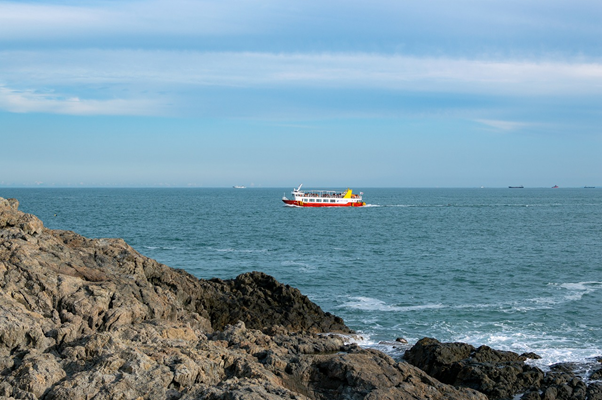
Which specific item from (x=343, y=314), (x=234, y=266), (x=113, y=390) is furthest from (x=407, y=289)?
(x=113, y=390)

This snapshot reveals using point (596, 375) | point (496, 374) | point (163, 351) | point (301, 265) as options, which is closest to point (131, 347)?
point (163, 351)

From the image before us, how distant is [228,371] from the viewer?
1134cm

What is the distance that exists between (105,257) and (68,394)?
36.1 feet

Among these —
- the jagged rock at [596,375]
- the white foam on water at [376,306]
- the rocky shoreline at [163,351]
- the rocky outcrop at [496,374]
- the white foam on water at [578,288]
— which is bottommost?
the white foam on water at [376,306]

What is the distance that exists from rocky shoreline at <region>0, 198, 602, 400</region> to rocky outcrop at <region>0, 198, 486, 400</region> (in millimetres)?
28

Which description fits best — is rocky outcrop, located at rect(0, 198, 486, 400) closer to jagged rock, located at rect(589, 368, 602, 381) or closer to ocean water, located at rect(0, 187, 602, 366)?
jagged rock, located at rect(589, 368, 602, 381)

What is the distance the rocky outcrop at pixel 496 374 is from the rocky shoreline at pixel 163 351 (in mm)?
35

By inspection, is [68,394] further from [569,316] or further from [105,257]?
[569,316]

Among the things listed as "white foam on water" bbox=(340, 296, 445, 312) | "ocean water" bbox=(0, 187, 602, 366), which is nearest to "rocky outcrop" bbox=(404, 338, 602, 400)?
"ocean water" bbox=(0, 187, 602, 366)

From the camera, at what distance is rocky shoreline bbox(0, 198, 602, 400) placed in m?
9.98

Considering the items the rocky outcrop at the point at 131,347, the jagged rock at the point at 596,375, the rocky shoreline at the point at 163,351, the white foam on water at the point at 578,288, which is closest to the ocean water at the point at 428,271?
the white foam on water at the point at 578,288

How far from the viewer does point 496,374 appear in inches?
613

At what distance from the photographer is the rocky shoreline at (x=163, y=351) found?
9977 millimetres

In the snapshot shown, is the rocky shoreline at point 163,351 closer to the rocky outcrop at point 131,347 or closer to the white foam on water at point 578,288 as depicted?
the rocky outcrop at point 131,347
